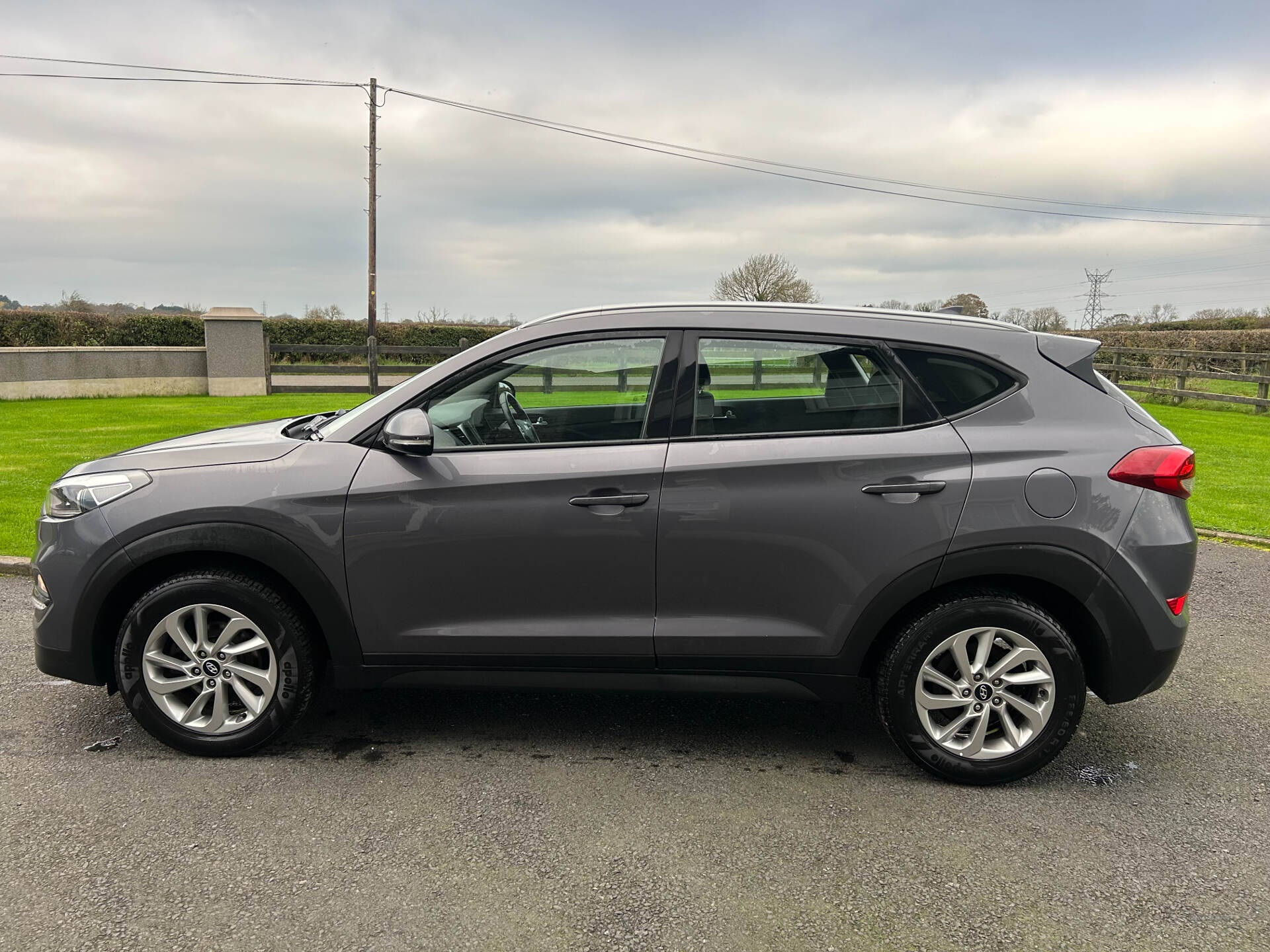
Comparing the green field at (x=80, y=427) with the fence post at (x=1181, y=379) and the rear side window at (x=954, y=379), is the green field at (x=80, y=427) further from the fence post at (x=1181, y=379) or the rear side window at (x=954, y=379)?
the fence post at (x=1181, y=379)

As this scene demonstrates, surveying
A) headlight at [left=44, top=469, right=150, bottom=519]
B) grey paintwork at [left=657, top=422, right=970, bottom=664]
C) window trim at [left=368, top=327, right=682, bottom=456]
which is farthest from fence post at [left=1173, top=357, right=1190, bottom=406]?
headlight at [left=44, top=469, right=150, bottom=519]

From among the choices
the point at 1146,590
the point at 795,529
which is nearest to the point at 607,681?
the point at 795,529

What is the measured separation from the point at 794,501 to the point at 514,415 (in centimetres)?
112

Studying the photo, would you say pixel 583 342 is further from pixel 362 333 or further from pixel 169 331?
pixel 362 333

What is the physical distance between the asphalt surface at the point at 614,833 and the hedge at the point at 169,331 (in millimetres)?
14200

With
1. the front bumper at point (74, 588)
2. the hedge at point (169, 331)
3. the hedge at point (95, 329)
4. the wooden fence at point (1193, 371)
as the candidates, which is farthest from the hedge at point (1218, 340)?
the hedge at point (95, 329)

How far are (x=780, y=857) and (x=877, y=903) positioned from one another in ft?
1.11

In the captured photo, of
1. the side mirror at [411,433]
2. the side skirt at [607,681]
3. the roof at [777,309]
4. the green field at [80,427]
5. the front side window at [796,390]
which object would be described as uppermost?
the roof at [777,309]

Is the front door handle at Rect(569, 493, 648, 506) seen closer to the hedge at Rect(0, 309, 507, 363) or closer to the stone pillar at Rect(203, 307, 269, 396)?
the hedge at Rect(0, 309, 507, 363)

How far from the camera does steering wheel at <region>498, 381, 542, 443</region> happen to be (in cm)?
337

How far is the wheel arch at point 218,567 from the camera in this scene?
325 centimetres

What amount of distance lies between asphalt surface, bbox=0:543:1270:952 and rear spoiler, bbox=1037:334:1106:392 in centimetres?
154

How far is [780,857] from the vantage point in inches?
110

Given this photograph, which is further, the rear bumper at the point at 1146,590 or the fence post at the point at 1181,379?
the fence post at the point at 1181,379
